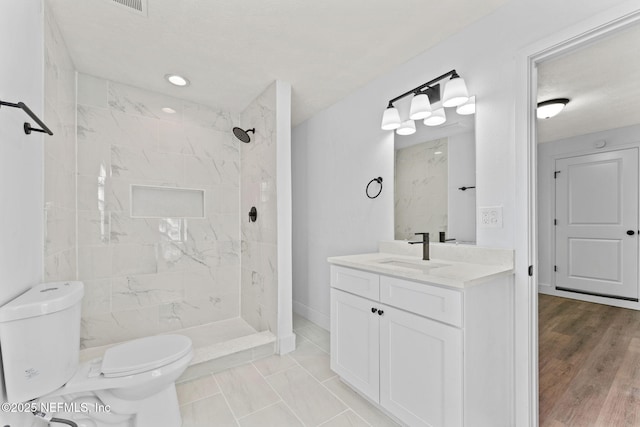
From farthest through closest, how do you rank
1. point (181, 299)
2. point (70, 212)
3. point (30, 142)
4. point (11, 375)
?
point (181, 299)
point (70, 212)
point (30, 142)
point (11, 375)

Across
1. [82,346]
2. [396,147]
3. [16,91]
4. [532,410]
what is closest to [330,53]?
[396,147]

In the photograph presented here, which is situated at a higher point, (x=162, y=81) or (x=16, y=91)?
(x=162, y=81)

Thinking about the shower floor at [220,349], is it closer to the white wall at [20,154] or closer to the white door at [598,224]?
the white wall at [20,154]

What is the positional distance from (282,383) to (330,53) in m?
2.38

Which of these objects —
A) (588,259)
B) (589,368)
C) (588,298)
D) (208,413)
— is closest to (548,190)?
(588,259)

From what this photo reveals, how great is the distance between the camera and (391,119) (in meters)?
2.05

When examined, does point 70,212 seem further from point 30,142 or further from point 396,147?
point 396,147

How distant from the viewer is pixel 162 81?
240cm

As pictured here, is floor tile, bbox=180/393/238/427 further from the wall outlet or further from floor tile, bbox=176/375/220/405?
the wall outlet

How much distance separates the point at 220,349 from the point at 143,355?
789 millimetres

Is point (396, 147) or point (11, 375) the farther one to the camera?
point (396, 147)

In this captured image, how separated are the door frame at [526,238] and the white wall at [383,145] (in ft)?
Answer: 0.11

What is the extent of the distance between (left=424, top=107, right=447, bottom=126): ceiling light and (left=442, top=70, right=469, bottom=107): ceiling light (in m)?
0.16

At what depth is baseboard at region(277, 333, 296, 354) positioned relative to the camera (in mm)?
2316
